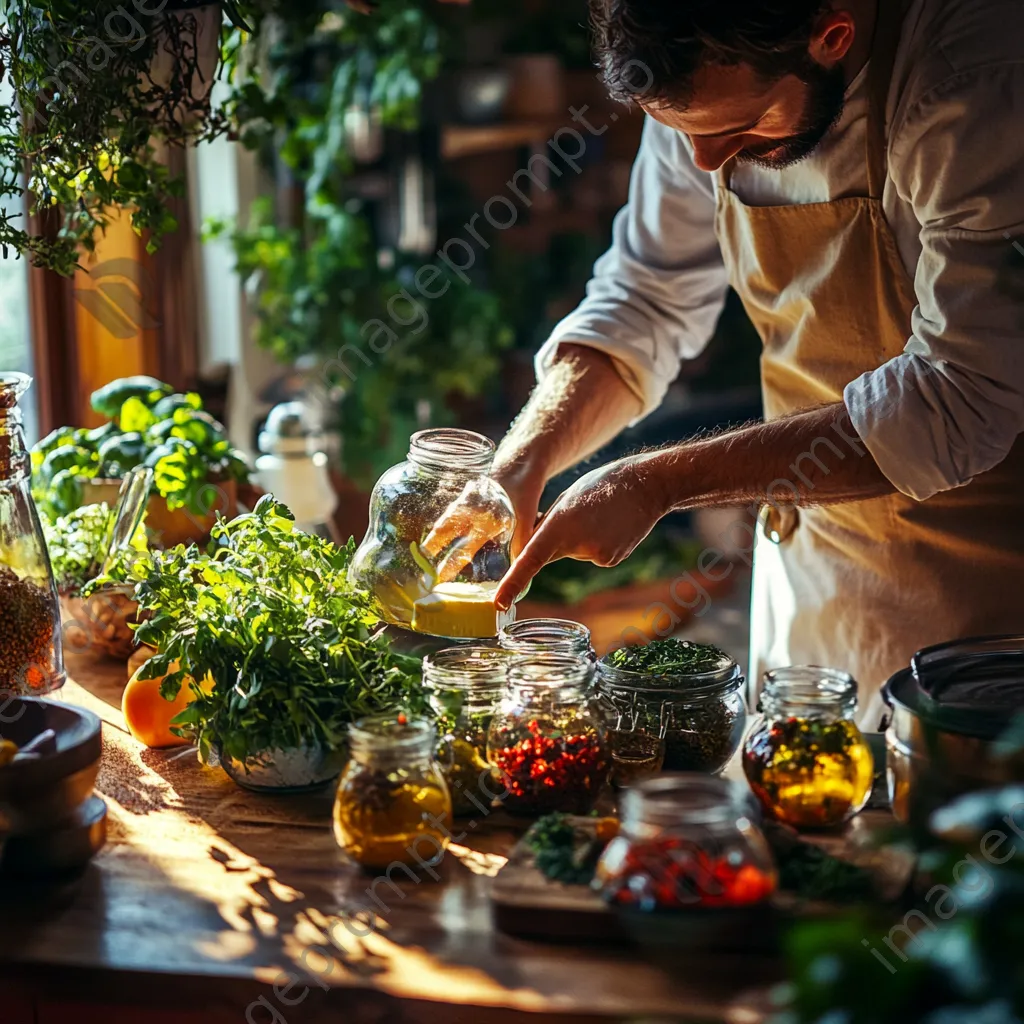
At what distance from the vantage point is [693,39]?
1.33 metres

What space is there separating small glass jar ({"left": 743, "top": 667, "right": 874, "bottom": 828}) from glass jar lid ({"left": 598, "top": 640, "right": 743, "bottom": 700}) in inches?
4.5

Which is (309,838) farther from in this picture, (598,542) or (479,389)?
(479,389)

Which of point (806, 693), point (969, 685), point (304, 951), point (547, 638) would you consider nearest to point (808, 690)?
point (806, 693)

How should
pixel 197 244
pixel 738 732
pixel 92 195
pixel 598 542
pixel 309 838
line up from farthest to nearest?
pixel 197 244, pixel 92 195, pixel 598 542, pixel 738 732, pixel 309 838

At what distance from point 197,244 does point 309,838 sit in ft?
7.40

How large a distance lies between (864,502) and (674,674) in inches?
20.5

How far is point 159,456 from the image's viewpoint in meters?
1.85

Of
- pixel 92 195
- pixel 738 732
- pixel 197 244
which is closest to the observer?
pixel 738 732

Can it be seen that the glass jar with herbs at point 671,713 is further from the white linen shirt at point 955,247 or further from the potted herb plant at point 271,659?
the white linen shirt at point 955,247

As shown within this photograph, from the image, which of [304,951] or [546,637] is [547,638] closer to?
[546,637]

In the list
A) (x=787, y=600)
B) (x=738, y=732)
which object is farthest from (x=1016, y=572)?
(x=738, y=732)

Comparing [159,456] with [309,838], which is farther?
[159,456]

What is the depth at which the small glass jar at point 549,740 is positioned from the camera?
120 cm

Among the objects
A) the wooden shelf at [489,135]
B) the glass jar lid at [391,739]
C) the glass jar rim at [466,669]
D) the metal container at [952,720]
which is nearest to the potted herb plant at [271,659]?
the glass jar rim at [466,669]
